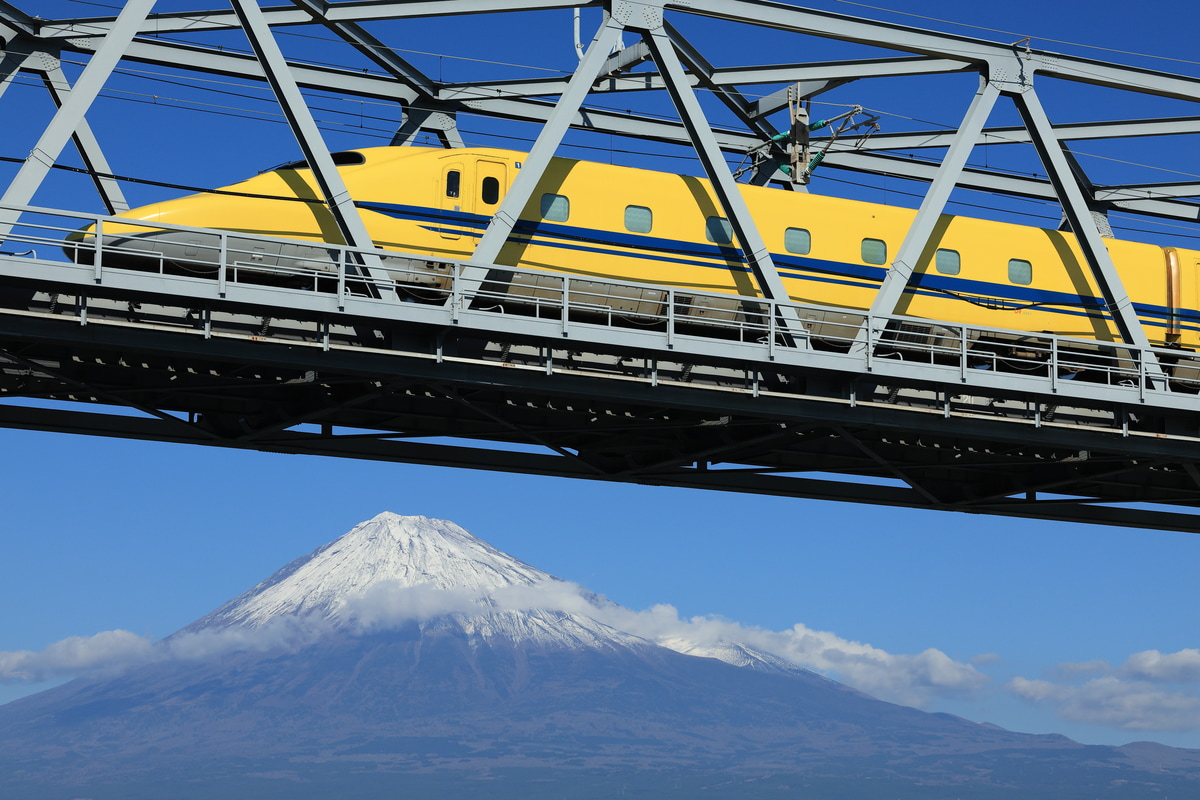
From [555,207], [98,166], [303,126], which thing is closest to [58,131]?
[303,126]

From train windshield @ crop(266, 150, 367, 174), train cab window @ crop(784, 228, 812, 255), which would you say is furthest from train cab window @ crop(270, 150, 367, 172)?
train cab window @ crop(784, 228, 812, 255)

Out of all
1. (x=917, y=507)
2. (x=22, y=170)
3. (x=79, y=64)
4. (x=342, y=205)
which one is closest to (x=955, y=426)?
(x=917, y=507)

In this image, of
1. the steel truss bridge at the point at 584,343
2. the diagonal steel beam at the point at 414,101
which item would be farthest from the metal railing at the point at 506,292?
the diagonal steel beam at the point at 414,101

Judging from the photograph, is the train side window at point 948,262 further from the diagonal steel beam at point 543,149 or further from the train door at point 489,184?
the train door at point 489,184

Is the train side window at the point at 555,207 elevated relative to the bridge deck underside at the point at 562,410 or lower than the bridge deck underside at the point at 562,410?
elevated

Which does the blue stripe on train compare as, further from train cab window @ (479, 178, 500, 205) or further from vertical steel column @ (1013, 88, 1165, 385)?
vertical steel column @ (1013, 88, 1165, 385)
